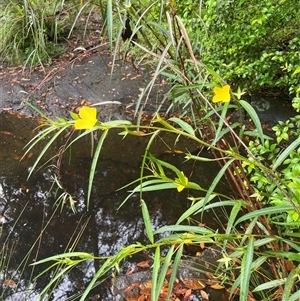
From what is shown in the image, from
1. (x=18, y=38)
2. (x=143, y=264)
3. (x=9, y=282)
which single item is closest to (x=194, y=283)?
(x=143, y=264)

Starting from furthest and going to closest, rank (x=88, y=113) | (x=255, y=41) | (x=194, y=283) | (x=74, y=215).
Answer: (x=255, y=41) → (x=74, y=215) → (x=194, y=283) → (x=88, y=113)

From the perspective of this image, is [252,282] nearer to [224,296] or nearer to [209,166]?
[224,296]

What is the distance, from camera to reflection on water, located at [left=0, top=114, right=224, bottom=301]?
2279 mm

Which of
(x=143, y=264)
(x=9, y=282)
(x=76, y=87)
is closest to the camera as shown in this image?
(x=9, y=282)

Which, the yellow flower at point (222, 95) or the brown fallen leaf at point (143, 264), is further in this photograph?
the brown fallen leaf at point (143, 264)

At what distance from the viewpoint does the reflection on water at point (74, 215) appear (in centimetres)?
228

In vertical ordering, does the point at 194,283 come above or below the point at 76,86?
above

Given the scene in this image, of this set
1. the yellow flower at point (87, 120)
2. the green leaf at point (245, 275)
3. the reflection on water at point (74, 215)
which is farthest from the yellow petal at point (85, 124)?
the reflection on water at point (74, 215)

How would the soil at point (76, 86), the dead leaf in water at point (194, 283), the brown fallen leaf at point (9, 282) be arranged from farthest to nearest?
1. the soil at point (76, 86)
2. the brown fallen leaf at point (9, 282)
3. the dead leaf in water at point (194, 283)

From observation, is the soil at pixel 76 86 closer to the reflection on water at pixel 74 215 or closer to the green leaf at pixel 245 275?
the reflection on water at pixel 74 215

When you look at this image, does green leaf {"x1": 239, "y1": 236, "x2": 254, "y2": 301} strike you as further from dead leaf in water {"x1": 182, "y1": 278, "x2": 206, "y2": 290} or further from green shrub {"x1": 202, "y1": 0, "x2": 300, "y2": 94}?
green shrub {"x1": 202, "y1": 0, "x2": 300, "y2": 94}

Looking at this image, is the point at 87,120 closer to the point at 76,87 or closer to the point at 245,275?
the point at 245,275

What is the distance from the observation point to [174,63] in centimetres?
104

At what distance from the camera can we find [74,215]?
2.79m
